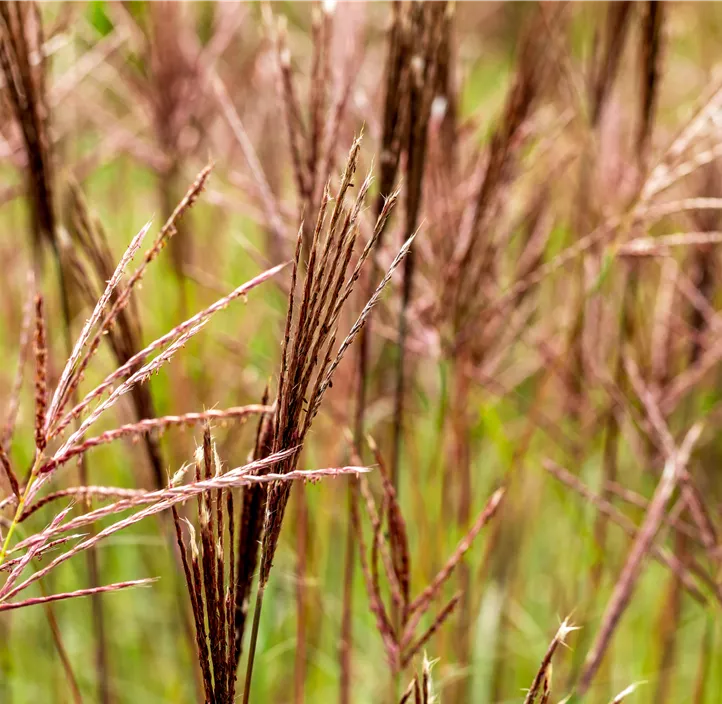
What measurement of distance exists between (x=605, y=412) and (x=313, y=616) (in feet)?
1.94

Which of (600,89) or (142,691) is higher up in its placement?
(600,89)

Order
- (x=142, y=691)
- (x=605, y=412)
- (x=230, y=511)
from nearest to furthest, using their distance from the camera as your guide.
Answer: (x=230, y=511)
(x=605, y=412)
(x=142, y=691)

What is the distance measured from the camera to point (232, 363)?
1.64 m

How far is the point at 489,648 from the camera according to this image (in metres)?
1.27

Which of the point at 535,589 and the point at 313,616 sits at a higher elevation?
the point at 313,616

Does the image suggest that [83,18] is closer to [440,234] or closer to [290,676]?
[440,234]

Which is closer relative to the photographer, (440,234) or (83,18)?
(440,234)

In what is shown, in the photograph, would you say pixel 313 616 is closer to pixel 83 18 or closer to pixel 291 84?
pixel 291 84

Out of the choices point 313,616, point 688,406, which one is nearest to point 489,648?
point 313,616

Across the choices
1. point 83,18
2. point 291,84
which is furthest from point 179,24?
point 291,84

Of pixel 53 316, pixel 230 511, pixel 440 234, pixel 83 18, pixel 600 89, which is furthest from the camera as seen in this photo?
pixel 53 316

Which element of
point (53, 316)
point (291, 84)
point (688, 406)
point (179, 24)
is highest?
point (179, 24)

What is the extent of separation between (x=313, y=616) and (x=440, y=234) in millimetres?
733

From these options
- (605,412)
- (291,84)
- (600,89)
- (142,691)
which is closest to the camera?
(291,84)
